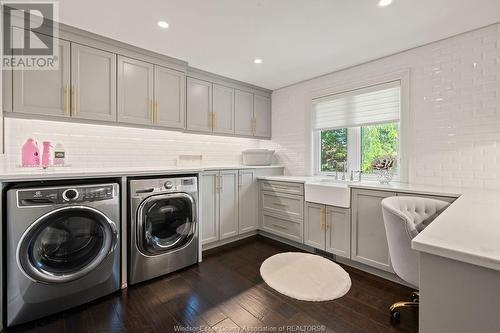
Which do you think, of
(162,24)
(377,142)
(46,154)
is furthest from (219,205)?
(377,142)

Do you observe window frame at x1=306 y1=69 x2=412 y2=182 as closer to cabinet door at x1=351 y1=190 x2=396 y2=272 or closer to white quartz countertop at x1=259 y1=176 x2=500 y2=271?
cabinet door at x1=351 y1=190 x2=396 y2=272

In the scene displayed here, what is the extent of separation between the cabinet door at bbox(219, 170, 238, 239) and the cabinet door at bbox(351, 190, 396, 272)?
4.83 ft

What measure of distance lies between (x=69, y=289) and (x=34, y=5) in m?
2.27

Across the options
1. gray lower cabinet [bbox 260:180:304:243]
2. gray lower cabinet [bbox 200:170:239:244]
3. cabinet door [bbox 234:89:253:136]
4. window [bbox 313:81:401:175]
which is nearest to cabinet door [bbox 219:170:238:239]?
gray lower cabinet [bbox 200:170:239:244]

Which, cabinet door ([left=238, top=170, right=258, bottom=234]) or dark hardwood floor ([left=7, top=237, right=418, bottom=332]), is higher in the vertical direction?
cabinet door ([left=238, top=170, right=258, bottom=234])

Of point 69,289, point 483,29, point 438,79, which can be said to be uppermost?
point 483,29

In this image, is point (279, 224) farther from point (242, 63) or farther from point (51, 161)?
point (51, 161)

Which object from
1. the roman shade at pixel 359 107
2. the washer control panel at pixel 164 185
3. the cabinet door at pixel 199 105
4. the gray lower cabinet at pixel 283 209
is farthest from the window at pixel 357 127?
the washer control panel at pixel 164 185

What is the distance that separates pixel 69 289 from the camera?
171cm

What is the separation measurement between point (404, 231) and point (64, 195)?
234cm

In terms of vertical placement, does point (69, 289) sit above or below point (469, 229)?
below

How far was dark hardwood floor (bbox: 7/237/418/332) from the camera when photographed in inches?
62.3

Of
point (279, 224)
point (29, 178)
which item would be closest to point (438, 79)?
point (279, 224)

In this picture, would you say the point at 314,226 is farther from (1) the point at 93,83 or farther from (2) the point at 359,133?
(1) the point at 93,83
